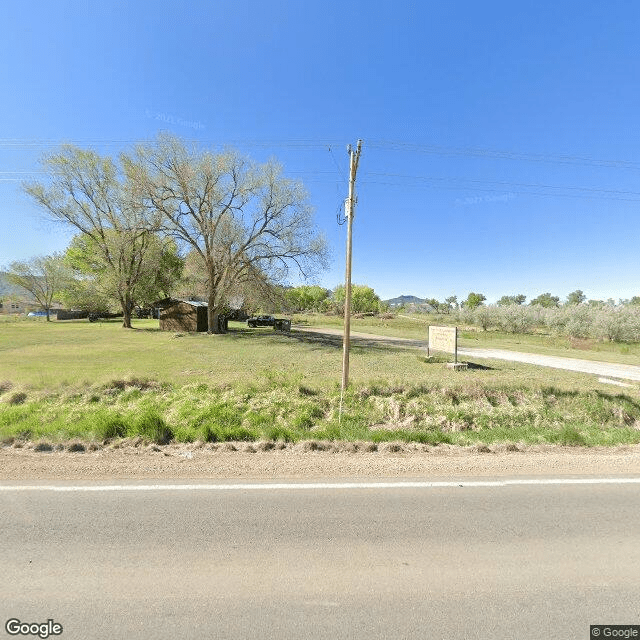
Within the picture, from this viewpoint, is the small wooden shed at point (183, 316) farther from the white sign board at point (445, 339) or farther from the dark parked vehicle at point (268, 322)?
the white sign board at point (445, 339)

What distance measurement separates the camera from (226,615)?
229cm

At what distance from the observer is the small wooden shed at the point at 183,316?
31.8 meters

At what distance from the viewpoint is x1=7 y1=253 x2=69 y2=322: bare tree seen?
54.7 m

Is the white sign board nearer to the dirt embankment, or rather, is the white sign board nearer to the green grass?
the dirt embankment

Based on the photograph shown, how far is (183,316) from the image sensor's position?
107 ft

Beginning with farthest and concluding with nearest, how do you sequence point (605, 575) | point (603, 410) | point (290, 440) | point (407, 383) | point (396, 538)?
point (407, 383) → point (603, 410) → point (290, 440) → point (396, 538) → point (605, 575)

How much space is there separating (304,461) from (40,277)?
248 feet

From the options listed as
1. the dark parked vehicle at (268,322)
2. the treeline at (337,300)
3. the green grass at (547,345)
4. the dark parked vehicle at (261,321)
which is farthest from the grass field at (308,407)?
the treeline at (337,300)

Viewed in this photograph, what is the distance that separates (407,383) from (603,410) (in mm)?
4965

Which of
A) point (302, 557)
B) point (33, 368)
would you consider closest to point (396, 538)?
point (302, 557)

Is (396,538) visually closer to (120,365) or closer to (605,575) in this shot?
(605,575)

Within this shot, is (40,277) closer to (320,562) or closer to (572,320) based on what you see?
(320,562)

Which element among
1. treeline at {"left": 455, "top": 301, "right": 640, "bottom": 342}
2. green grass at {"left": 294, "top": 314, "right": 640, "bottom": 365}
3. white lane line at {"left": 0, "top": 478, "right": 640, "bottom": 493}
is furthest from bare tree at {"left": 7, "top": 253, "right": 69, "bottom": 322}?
treeline at {"left": 455, "top": 301, "right": 640, "bottom": 342}

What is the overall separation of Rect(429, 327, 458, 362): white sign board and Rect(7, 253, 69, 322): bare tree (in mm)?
62498
